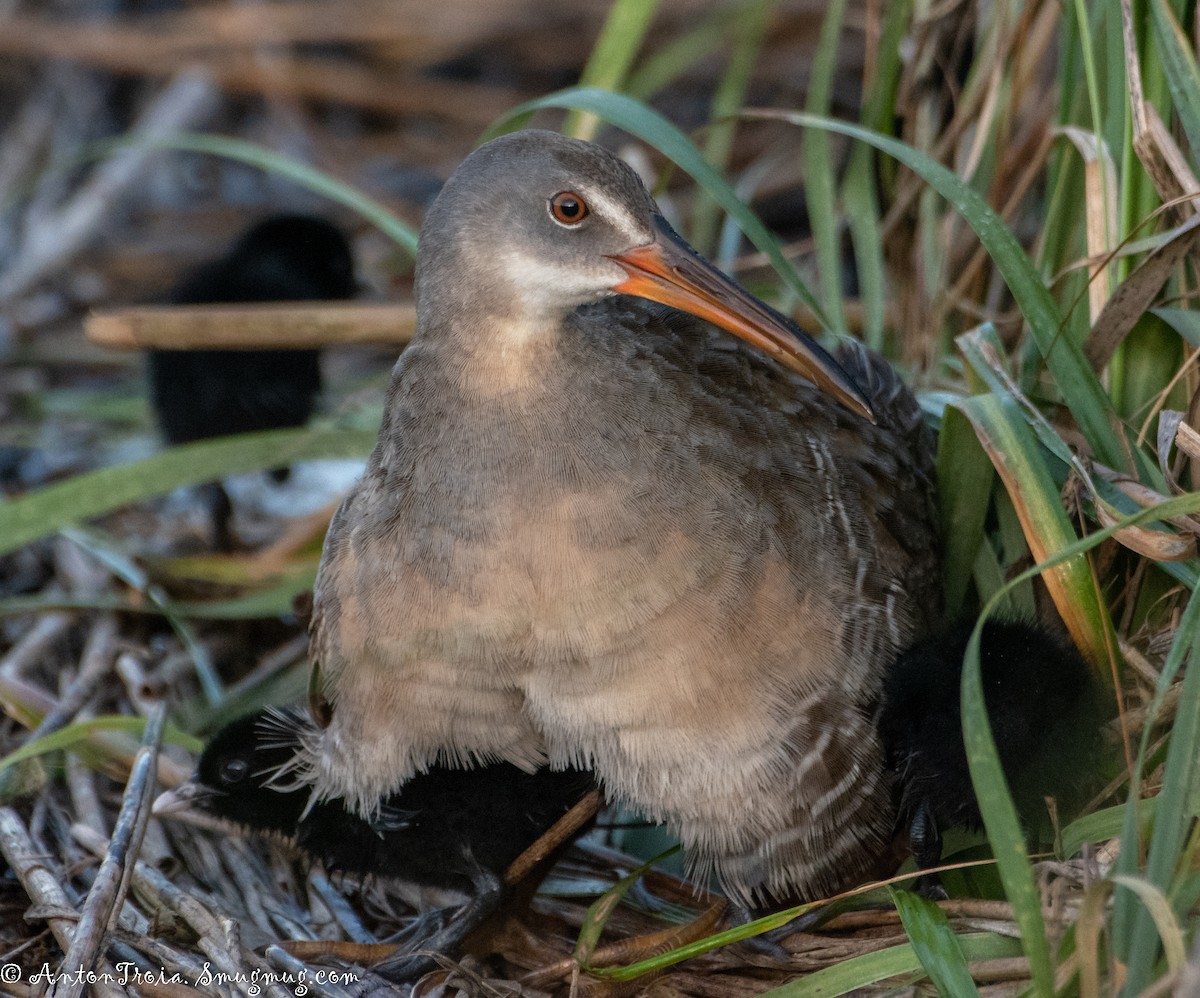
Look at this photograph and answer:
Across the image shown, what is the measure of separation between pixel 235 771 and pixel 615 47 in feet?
6.29

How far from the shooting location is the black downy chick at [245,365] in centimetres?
421

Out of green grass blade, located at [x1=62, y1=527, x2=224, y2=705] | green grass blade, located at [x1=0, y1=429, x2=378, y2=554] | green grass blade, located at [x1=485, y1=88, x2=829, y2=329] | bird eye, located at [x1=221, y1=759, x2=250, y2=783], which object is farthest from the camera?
green grass blade, located at [x1=62, y1=527, x2=224, y2=705]

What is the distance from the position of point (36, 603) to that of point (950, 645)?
7.12ft

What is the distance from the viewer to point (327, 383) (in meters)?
4.91

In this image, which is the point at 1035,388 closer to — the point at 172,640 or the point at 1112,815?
the point at 1112,815

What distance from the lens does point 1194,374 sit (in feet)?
8.98

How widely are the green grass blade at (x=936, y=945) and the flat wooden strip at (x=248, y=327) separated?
1863 mm

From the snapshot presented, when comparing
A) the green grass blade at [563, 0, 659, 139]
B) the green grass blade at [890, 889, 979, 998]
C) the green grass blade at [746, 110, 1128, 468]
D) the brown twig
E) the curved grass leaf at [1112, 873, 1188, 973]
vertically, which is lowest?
the brown twig

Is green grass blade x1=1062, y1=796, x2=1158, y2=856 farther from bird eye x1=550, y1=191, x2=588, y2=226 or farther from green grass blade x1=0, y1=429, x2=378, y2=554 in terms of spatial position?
green grass blade x1=0, y1=429, x2=378, y2=554

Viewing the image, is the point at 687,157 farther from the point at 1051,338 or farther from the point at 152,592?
the point at 152,592

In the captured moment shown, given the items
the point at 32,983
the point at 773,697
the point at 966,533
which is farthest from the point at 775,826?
the point at 32,983

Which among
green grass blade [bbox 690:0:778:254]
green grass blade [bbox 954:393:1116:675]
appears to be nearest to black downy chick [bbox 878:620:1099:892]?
green grass blade [bbox 954:393:1116:675]

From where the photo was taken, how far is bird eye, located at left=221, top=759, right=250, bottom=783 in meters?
2.85

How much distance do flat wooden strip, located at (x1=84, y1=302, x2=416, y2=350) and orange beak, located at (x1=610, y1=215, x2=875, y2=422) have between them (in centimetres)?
119
